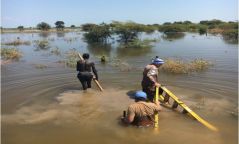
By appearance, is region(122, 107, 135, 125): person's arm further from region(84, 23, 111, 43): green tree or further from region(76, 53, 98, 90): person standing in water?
region(84, 23, 111, 43): green tree

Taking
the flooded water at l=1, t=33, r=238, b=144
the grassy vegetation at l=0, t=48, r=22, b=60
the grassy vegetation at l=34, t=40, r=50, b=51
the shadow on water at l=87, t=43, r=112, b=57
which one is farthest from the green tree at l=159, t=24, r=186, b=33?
the flooded water at l=1, t=33, r=238, b=144

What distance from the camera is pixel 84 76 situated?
11688 mm

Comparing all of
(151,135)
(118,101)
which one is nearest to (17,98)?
(118,101)

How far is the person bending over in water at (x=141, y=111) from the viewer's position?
7.64 m

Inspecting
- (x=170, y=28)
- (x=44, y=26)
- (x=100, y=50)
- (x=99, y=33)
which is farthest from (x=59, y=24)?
(x=100, y=50)

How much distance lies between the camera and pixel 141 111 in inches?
302

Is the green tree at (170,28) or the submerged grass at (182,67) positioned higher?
the green tree at (170,28)

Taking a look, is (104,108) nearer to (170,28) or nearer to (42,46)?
(42,46)

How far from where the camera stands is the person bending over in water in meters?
7.64

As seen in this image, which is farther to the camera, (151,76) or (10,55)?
(10,55)

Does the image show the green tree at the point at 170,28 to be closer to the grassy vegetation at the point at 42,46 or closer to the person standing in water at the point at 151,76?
the grassy vegetation at the point at 42,46

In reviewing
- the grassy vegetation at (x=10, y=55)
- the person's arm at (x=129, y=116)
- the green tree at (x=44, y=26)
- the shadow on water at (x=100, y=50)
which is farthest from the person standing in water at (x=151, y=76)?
the green tree at (x=44, y=26)

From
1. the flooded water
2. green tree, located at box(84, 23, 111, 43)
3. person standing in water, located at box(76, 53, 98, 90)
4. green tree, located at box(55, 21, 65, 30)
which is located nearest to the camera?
the flooded water

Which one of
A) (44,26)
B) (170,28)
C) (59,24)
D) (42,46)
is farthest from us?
(59,24)
